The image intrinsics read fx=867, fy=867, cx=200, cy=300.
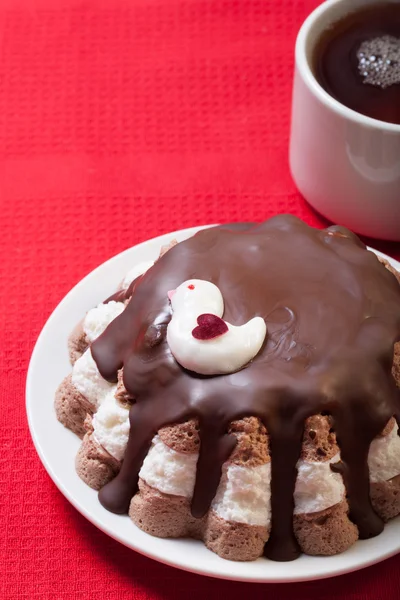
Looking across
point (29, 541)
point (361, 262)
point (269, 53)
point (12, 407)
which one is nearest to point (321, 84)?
point (361, 262)

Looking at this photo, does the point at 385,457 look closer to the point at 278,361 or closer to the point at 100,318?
the point at 278,361

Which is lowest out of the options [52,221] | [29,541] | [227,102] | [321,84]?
[29,541]

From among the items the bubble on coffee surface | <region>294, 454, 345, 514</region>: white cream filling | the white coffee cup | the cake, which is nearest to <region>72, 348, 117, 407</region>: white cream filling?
the cake

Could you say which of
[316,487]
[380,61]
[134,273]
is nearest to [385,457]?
[316,487]

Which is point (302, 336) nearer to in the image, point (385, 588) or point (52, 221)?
point (385, 588)

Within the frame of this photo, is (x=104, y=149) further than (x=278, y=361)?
Yes

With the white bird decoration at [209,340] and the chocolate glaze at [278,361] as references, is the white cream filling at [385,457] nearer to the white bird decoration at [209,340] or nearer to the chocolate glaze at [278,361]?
the chocolate glaze at [278,361]

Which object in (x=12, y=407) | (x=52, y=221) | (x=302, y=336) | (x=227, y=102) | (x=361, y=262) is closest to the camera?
(x=302, y=336)
